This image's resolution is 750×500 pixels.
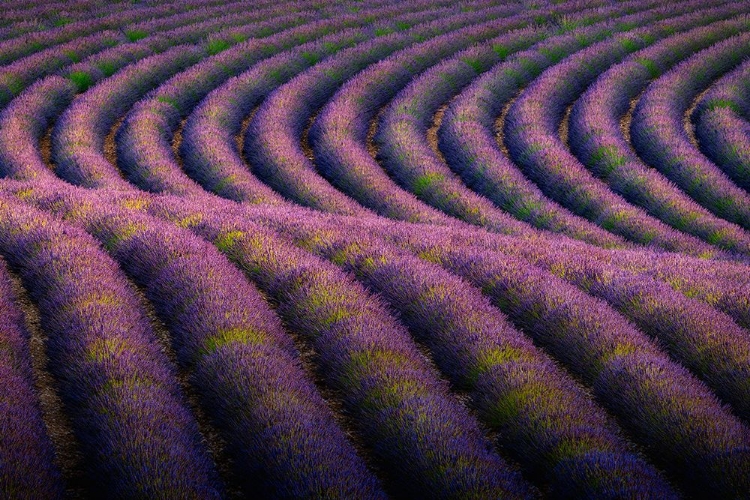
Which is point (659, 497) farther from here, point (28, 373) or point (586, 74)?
point (586, 74)

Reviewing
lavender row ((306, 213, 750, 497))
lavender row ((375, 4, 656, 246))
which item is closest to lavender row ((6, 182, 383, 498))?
lavender row ((306, 213, 750, 497))

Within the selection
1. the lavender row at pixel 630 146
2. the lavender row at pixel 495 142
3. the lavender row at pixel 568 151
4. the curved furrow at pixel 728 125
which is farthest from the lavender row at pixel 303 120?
the curved furrow at pixel 728 125

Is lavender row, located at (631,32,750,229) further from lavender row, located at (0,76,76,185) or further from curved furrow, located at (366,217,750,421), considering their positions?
lavender row, located at (0,76,76,185)

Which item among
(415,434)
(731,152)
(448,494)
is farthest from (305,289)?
(731,152)

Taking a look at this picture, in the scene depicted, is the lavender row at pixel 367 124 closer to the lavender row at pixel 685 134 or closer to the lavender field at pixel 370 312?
the lavender field at pixel 370 312

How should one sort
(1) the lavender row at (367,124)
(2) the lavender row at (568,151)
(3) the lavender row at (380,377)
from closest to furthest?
(3) the lavender row at (380,377) → (2) the lavender row at (568,151) → (1) the lavender row at (367,124)
